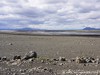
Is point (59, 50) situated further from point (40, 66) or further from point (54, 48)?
point (40, 66)

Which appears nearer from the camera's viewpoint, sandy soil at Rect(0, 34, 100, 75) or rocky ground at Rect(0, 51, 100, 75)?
rocky ground at Rect(0, 51, 100, 75)

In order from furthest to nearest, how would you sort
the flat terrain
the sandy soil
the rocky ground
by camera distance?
→ 1. the flat terrain
2. the sandy soil
3. the rocky ground

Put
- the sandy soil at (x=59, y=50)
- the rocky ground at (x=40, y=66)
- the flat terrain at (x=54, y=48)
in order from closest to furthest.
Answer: the rocky ground at (x=40, y=66) → the sandy soil at (x=59, y=50) → the flat terrain at (x=54, y=48)

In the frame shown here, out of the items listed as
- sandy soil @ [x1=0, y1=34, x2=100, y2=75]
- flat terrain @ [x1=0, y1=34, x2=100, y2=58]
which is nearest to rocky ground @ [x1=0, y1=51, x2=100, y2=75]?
sandy soil @ [x1=0, y1=34, x2=100, y2=75]

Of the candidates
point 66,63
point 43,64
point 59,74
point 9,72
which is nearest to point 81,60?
point 66,63

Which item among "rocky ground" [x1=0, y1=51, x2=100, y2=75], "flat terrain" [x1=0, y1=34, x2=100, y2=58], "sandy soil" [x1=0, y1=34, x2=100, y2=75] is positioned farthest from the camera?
"flat terrain" [x1=0, y1=34, x2=100, y2=58]

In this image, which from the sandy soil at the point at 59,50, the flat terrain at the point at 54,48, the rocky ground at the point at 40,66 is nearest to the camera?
the rocky ground at the point at 40,66

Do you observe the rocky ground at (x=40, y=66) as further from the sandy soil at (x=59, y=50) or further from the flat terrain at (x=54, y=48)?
the flat terrain at (x=54, y=48)

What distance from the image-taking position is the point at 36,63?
1811cm

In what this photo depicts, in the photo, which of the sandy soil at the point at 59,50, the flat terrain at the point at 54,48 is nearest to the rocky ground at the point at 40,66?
the sandy soil at the point at 59,50

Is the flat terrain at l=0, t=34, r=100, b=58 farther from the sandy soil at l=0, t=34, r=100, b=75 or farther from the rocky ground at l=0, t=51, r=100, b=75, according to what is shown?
the rocky ground at l=0, t=51, r=100, b=75

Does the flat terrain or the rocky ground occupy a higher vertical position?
the rocky ground

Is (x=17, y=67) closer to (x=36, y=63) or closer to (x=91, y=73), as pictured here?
(x=36, y=63)

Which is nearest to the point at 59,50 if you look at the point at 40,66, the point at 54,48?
the point at 54,48
